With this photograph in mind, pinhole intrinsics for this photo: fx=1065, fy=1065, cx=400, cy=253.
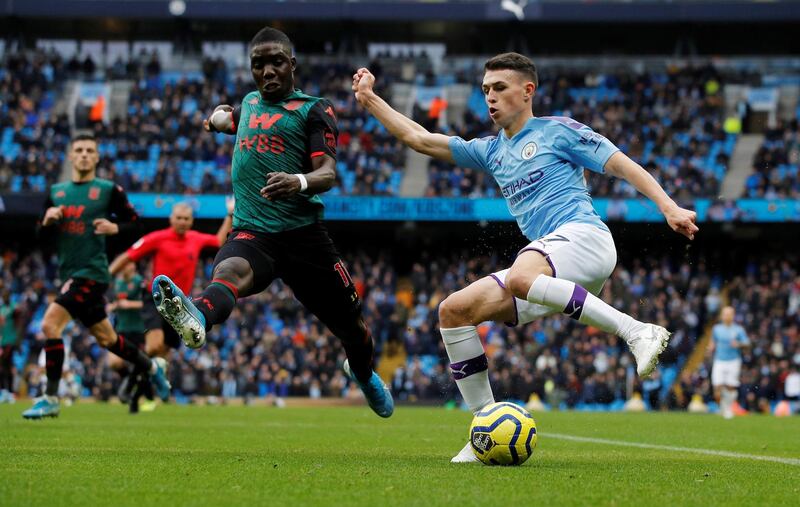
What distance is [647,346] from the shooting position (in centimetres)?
580

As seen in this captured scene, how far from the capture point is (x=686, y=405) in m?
24.5

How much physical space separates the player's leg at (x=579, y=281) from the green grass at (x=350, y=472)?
733 mm

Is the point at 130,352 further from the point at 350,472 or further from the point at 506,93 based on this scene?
the point at 350,472

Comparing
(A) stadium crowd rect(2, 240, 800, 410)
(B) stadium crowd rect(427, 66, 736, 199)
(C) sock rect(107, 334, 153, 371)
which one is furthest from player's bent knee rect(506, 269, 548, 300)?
(B) stadium crowd rect(427, 66, 736, 199)

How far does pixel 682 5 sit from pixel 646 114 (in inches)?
229

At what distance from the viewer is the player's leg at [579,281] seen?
5879 millimetres

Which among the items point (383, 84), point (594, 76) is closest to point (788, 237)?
point (594, 76)

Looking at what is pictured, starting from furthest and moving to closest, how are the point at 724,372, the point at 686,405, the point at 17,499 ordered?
1. the point at 686,405
2. the point at 724,372
3. the point at 17,499

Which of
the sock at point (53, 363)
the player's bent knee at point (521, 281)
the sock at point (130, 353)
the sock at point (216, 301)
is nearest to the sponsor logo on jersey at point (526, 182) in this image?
the player's bent knee at point (521, 281)

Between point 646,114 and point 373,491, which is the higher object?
point 646,114

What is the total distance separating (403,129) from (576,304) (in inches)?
Result: 77.2

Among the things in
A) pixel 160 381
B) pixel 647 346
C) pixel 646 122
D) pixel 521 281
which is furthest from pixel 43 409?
pixel 646 122

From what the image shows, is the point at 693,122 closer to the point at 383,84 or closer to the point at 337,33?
the point at 383,84

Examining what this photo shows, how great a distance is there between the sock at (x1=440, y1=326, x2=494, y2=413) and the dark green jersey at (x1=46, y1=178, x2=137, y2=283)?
214 inches
